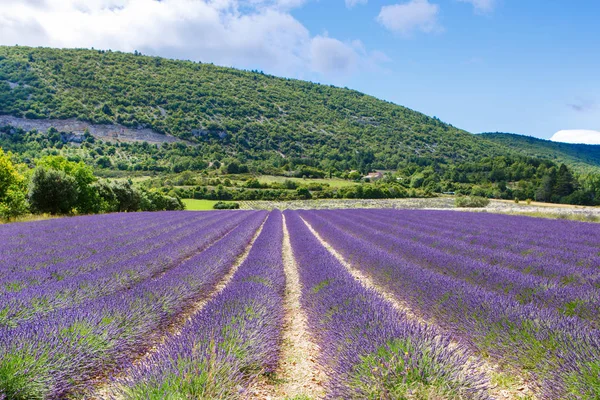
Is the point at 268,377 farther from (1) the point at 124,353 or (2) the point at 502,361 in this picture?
(2) the point at 502,361

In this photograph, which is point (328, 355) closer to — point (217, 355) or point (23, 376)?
point (217, 355)

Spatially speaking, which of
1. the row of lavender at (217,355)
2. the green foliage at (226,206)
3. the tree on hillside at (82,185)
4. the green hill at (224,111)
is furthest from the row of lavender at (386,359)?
the green hill at (224,111)

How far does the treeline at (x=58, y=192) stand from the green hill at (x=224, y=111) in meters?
54.5

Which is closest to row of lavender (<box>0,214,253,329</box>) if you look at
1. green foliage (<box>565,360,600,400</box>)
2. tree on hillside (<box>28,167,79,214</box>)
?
green foliage (<box>565,360,600,400</box>)

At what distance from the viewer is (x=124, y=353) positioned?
312 cm

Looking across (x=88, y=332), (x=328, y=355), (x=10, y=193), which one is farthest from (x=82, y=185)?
(x=328, y=355)

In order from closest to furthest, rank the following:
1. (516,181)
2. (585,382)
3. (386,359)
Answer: (585,382) < (386,359) < (516,181)

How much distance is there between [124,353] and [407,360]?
8.07 ft

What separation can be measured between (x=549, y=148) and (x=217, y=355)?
160 m

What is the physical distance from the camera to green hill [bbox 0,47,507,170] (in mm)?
83812

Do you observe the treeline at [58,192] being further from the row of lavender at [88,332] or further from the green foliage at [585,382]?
the green foliage at [585,382]

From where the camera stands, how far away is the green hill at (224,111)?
8381cm

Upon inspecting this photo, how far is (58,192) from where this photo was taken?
812 inches

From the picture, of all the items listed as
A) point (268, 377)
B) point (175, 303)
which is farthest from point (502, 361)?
point (175, 303)
